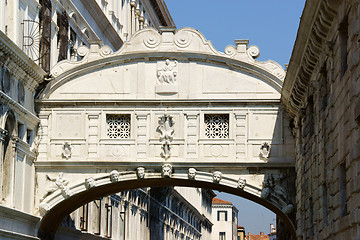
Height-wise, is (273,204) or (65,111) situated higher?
(65,111)

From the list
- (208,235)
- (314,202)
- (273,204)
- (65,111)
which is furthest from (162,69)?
(208,235)

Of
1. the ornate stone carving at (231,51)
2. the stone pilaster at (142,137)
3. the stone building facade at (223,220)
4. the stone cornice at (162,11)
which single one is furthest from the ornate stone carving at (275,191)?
the stone building facade at (223,220)

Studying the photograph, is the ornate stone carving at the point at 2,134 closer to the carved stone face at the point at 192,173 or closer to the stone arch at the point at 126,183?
the stone arch at the point at 126,183

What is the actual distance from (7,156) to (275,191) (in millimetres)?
8034

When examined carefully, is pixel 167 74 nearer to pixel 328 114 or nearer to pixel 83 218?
pixel 328 114

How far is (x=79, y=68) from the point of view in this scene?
92.2ft

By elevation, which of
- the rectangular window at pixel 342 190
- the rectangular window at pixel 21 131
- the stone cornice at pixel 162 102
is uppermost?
the stone cornice at pixel 162 102

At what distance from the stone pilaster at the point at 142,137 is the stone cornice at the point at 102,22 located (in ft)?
38.7

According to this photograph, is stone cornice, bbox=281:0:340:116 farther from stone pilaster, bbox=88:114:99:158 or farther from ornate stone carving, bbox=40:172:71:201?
ornate stone carving, bbox=40:172:71:201

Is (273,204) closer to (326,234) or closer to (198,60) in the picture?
(198,60)

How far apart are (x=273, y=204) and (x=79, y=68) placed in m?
7.32

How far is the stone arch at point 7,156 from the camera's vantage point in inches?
995

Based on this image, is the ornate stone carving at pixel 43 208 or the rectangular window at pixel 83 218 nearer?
the ornate stone carving at pixel 43 208

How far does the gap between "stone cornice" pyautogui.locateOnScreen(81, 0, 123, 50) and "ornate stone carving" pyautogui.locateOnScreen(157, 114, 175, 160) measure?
12071 millimetres
